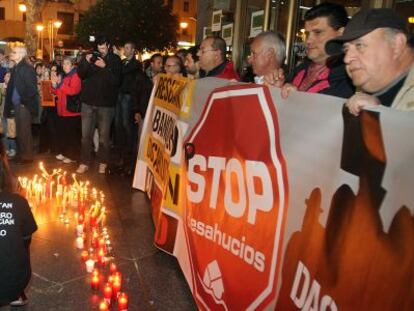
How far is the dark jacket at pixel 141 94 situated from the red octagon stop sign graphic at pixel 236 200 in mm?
4164

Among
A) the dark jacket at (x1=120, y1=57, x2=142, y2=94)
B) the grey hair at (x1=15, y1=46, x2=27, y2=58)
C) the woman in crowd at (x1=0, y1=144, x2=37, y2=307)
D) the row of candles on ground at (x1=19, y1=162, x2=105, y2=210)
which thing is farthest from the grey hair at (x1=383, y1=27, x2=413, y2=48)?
the grey hair at (x1=15, y1=46, x2=27, y2=58)

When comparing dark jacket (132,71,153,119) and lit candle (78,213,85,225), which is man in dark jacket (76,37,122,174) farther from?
lit candle (78,213,85,225)

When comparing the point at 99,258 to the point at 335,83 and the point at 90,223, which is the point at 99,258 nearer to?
the point at 90,223

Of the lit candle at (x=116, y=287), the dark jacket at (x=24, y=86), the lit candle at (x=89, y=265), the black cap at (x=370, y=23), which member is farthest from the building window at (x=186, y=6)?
the black cap at (x=370, y=23)

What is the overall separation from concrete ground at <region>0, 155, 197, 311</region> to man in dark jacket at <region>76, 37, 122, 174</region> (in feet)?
6.19

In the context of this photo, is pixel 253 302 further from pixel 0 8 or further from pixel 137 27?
pixel 0 8

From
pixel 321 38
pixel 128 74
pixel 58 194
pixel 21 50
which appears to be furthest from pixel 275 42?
pixel 21 50

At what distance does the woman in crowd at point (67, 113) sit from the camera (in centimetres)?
830

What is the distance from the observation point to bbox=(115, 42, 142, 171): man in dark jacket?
8.07 m

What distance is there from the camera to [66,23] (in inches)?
2335

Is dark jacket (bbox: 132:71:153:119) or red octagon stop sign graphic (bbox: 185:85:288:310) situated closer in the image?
red octagon stop sign graphic (bbox: 185:85:288:310)

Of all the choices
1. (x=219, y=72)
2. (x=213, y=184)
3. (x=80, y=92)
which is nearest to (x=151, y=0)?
(x=80, y=92)

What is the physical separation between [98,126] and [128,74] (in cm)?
104

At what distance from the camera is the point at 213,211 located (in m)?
3.32
